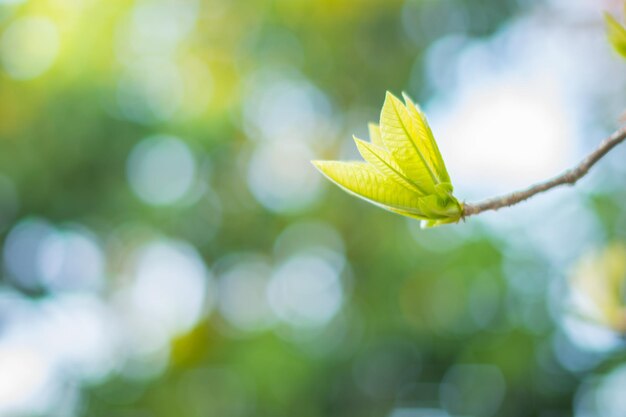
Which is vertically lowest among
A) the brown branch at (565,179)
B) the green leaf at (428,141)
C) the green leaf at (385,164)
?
the brown branch at (565,179)

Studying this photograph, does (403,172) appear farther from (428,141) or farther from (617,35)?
(617,35)

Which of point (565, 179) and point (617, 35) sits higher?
point (617, 35)

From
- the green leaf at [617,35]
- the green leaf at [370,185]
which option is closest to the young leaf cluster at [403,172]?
the green leaf at [370,185]

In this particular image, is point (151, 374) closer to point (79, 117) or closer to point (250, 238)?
point (250, 238)

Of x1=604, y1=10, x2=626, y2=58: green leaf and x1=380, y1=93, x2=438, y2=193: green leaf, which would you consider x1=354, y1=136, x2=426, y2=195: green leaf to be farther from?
x1=604, y1=10, x2=626, y2=58: green leaf

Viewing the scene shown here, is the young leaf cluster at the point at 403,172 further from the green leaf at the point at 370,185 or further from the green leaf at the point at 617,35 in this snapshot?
the green leaf at the point at 617,35

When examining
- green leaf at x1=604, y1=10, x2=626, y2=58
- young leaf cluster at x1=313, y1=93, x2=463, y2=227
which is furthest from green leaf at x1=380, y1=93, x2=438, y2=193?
green leaf at x1=604, y1=10, x2=626, y2=58

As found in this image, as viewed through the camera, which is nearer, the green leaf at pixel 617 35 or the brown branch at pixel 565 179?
the brown branch at pixel 565 179

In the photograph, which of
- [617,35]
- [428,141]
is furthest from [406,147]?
[617,35]

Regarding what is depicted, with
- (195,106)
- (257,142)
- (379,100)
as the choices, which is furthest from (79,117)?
(379,100)
